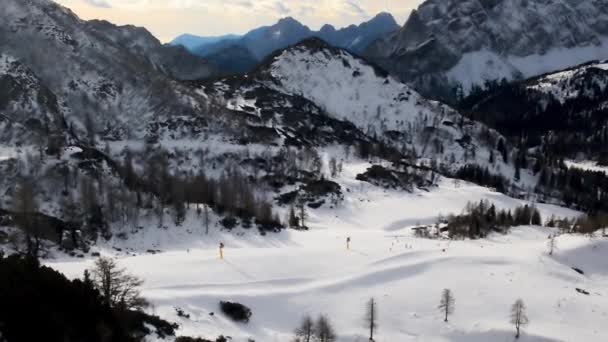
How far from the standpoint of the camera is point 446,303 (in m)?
55.1

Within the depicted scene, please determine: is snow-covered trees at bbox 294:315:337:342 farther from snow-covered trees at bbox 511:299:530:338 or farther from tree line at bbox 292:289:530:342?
snow-covered trees at bbox 511:299:530:338

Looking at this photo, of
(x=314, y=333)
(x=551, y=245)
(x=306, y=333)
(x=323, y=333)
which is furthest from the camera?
(x=551, y=245)

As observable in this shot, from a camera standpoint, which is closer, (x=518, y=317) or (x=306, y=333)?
(x=306, y=333)

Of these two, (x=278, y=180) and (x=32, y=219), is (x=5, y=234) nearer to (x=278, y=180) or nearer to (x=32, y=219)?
(x=32, y=219)

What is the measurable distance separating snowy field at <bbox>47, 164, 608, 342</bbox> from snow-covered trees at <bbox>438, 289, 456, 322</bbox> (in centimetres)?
88

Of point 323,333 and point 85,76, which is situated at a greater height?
point 85,76

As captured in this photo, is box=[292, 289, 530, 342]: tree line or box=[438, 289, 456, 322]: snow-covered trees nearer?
box=[292, 289, 530, 342]: tree line

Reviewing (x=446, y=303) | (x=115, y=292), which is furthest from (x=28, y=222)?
(x=446, y=303)

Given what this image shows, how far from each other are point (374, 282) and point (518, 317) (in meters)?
17.2

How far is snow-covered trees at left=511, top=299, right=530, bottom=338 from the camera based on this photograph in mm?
52500

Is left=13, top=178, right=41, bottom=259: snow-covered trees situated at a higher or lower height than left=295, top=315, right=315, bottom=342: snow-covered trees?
higher

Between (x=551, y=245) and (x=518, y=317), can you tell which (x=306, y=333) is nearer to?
(x=518, y=317)

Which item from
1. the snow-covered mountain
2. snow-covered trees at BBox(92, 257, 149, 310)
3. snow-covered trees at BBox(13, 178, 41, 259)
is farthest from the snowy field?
the snow-covered mountain

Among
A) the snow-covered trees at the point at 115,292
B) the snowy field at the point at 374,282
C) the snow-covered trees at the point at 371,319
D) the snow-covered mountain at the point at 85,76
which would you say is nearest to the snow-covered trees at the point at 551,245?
the snowy field at the point at 374,282
